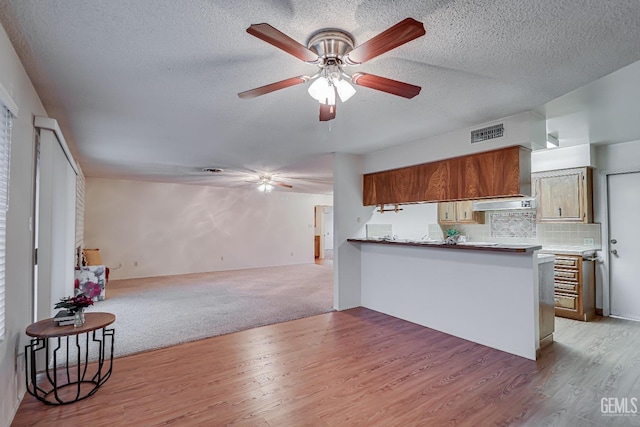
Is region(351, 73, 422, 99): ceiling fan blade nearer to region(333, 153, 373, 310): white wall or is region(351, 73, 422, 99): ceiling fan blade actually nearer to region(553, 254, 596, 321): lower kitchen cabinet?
region(333, 153, 373, 310): white wall

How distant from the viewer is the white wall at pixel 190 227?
23.4 feet

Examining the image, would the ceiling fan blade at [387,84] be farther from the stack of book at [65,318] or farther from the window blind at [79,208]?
the window blind at [79,208]

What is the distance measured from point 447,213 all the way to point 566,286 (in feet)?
6.50

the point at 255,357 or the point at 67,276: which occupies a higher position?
the point at 67,276

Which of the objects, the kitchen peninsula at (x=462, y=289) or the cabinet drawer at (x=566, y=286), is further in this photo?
the cabinet drawer at (x=566, y=286)

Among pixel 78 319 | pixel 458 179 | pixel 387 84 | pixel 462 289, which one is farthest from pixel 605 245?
pixel 78 319

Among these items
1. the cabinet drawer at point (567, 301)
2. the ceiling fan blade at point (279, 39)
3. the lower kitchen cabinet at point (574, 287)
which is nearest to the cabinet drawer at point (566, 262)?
the lower kitchen cabinet at point (574, 287)

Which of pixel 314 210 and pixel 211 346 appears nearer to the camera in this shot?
pixel 211 346

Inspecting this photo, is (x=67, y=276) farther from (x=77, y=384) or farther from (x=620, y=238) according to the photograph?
(x=620, y=238)

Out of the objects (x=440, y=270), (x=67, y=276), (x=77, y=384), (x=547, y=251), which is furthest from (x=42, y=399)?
(x=547, y=251)

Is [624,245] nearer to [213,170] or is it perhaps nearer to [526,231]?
[526,231]

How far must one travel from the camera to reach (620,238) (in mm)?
4215

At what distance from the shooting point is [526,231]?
487 centimetres

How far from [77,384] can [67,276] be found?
2.18m
